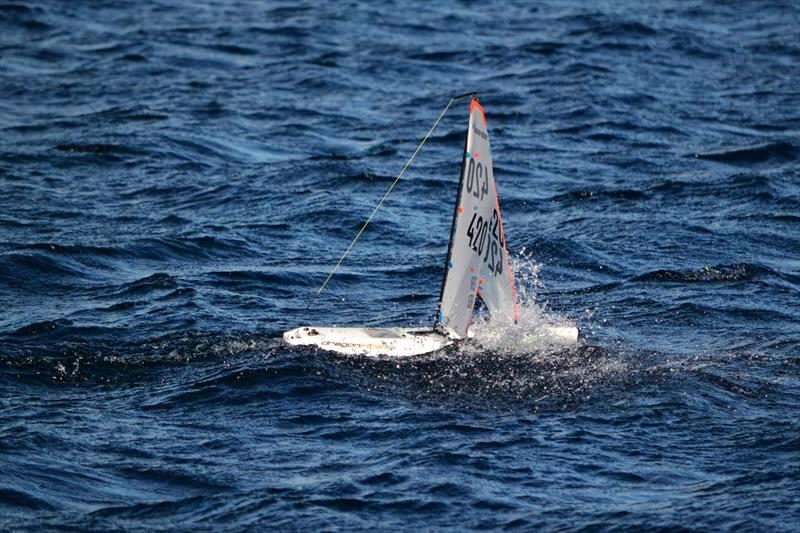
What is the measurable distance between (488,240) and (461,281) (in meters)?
0.67

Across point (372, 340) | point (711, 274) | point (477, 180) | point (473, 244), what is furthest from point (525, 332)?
point (711, 274)

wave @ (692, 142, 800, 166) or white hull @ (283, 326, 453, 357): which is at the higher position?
wave @ (692, 142, 800, 166)

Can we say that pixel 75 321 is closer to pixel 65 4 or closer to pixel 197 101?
pixel 197 101

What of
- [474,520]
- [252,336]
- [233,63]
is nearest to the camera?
[474,520]

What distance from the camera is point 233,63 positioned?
32344 mm

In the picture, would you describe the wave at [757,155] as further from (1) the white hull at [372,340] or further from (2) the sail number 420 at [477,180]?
(1) the white hull at [372,340]

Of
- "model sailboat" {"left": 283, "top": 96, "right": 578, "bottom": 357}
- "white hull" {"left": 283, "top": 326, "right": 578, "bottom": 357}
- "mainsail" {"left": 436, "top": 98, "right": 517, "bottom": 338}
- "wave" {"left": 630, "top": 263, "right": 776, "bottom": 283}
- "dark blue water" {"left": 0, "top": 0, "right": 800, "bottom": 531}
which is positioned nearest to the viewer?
"dark blue water" {"left": 0, "top": 0, "right": 800, "bottom": 531}

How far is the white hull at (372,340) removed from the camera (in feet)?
47.1

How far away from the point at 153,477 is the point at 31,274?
285 inches

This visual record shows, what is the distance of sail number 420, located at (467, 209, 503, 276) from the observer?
14406 millimetres

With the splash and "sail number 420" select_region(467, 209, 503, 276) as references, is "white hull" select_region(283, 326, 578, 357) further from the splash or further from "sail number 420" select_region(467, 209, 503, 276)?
"sail number 420" select_region(467, 209, 503, 276)

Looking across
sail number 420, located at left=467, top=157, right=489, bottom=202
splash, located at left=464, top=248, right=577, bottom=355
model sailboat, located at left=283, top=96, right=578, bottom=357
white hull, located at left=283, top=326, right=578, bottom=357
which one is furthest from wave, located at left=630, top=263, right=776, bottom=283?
white hull, located at left=283, top=326, right=578, bottom=357

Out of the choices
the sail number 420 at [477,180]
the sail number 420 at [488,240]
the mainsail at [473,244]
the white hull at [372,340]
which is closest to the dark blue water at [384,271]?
the white hull at [372,340]

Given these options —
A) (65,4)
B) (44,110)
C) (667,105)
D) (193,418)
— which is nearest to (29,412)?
(193,418)
